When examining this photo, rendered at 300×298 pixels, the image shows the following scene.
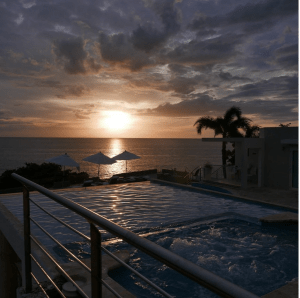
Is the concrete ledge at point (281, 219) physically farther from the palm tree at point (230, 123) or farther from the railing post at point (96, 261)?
the palm tree at point (230, 123)

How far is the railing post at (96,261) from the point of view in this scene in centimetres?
139

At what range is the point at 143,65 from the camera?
2125cm

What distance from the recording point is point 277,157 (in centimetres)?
1795

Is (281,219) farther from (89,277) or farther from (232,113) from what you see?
(232,113)

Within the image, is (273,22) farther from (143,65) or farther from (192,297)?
(192,297)

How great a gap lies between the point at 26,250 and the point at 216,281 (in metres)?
2.53

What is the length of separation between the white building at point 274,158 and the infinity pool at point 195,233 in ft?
20.2

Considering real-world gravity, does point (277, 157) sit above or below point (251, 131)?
below

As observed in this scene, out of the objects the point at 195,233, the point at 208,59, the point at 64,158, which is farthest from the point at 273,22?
→ the point at 64,158

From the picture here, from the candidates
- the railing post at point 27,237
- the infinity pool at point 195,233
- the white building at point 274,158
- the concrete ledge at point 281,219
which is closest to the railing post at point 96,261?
the railing post at point 27,237

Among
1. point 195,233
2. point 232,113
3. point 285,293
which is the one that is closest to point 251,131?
point 232,113

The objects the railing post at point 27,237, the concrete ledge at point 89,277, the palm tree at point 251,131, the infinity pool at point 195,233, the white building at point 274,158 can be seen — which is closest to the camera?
the railing post at point 27,237

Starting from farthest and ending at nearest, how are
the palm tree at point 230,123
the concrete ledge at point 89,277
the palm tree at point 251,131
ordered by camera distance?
the palm tree at point 251,131 → the palm tree at point 230,123 → the concrete ledge at point 89,277

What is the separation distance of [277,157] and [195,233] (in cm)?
1179
